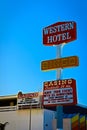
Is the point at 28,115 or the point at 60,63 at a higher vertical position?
the point at 60,63

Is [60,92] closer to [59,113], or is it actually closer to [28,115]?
[59,113]

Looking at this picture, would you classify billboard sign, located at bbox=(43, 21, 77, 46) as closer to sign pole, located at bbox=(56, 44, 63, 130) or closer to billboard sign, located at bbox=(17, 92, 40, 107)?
sign pole, located at bbox=(56, 44, 63, 130)

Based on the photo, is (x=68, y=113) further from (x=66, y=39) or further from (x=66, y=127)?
(x=66, y=39)

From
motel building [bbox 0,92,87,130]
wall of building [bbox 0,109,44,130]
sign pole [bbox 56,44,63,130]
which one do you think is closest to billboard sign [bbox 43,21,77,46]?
sign pole [bbox 56,44,63,130]

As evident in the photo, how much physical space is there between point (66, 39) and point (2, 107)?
23561 millimetres

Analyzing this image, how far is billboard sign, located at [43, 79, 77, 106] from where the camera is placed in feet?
93.2

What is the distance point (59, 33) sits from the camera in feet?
100

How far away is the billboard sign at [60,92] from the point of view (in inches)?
1119

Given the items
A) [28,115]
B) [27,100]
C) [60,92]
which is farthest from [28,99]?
[60,92]

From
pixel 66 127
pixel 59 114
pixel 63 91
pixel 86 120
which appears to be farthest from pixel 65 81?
pixel 86 120

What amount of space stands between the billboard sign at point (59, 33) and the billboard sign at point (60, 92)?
12.3 ft

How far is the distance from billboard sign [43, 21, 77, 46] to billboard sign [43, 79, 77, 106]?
3.75 metres

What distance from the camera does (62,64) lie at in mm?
28656

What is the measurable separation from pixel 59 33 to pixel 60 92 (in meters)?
5.35
